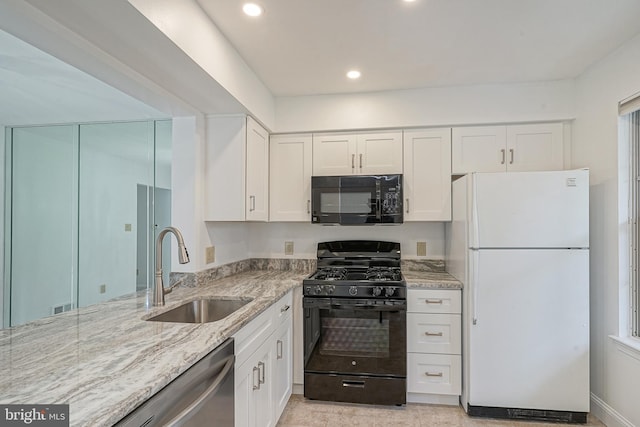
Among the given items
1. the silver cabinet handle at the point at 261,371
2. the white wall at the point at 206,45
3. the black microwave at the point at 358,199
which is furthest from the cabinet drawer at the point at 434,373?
the white wall at the point at 206,45

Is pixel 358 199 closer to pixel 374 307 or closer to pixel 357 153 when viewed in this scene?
pixel 357 153

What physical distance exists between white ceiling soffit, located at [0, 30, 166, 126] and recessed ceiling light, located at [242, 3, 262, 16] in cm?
132

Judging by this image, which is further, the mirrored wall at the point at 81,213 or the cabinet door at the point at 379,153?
the mirrored wall at the point at 81,213

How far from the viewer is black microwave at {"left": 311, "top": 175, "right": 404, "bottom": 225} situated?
2793 mm

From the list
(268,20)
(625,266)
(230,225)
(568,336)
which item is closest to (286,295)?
(230,225)

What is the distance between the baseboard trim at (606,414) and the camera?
2125 millimetres

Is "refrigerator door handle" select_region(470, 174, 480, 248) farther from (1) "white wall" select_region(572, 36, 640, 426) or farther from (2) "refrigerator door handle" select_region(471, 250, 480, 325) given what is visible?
(1) "white wall" select_region(572, 36, 640, 426)

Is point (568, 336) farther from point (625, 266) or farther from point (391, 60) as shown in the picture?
point (391, 60)

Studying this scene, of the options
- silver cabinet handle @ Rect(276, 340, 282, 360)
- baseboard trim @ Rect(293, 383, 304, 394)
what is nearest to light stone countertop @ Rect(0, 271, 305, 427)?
silver cabinet handle @ Rect(276, 340, 282, 360)

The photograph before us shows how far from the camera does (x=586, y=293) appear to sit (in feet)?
7.39

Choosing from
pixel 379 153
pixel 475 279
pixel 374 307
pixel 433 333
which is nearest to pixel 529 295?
pixel 475 279

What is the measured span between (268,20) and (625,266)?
105 inches

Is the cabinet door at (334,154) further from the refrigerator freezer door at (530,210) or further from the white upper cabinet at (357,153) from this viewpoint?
the refrigerator freezer door at (530,210)

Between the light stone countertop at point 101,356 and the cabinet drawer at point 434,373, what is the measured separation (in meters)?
1.37
